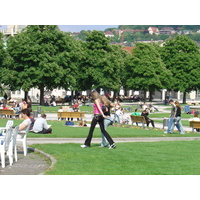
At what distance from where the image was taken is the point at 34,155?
1501cm

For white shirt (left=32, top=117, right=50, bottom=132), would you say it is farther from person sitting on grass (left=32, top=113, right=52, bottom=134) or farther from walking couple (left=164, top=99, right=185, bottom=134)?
walking couple (left=164, top=99, right=185, bottom=134)

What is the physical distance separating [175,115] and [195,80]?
173 ft

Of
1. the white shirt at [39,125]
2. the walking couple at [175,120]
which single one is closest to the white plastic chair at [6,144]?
the white shirt at [39,125]

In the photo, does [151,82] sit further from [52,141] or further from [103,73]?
[52,141]

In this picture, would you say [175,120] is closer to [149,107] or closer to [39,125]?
[39,125]

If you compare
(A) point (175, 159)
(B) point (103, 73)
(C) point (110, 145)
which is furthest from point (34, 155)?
(B) point (103, 73)

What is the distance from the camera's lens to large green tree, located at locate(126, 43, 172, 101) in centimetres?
7400

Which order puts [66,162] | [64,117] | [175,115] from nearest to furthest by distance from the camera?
[66,162] → [175,115] → [64,117]

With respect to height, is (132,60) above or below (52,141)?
above

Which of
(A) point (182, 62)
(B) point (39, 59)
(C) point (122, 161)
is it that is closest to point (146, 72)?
(A) point (182, 62)

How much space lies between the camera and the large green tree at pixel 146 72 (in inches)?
2913

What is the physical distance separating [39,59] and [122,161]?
153 ft

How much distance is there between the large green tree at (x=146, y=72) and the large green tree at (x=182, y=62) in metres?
1.98

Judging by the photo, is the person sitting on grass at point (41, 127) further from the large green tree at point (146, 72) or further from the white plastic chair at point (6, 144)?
the large green tree at point (146, 72)
